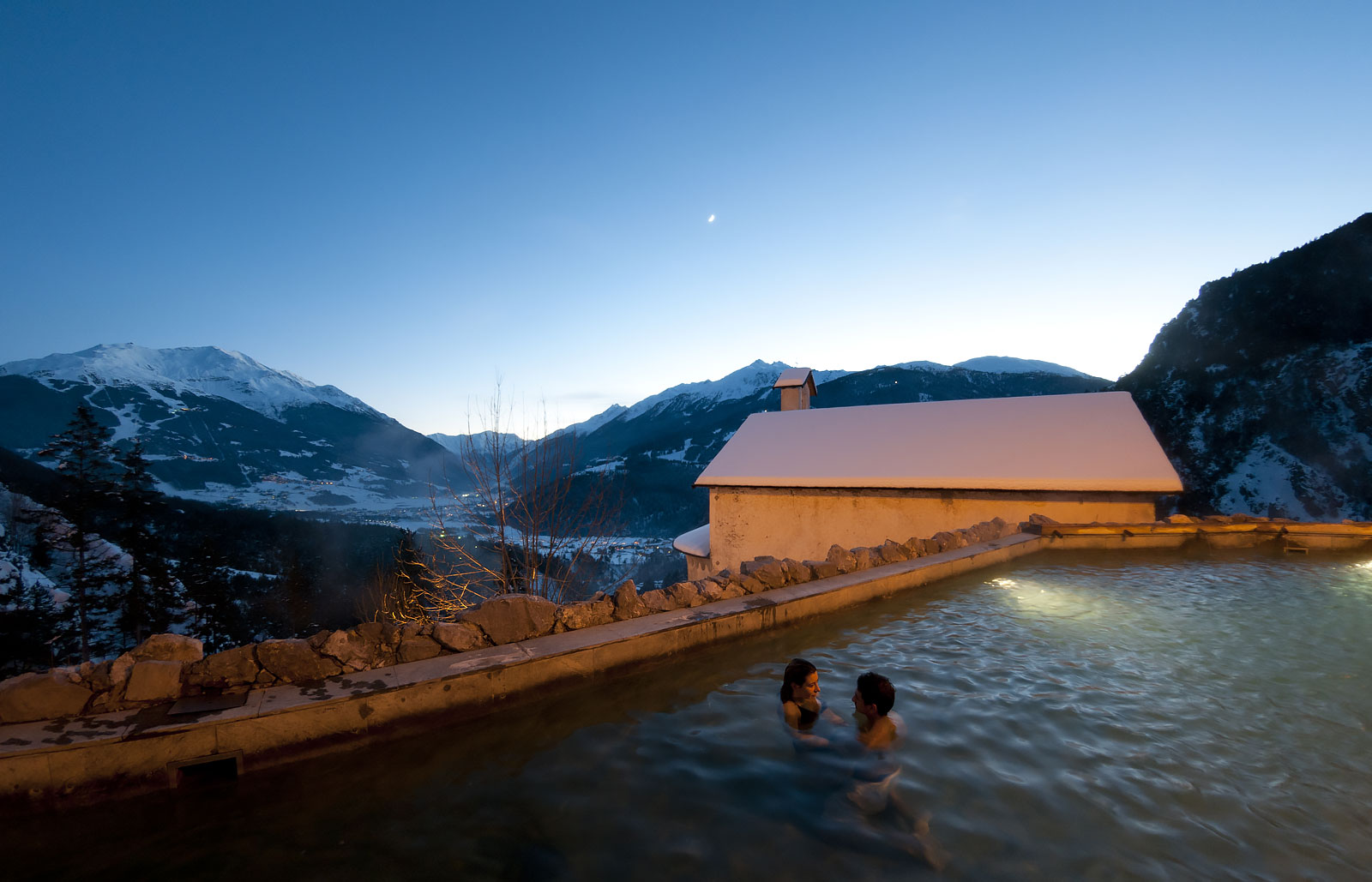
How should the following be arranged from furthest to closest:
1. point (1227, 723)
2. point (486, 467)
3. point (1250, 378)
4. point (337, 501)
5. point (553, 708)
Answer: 1. point (337, 501)
2. point (1250, 378)
3. point (486, 467)
4. point (553, 708)
5. point (1227, 723)

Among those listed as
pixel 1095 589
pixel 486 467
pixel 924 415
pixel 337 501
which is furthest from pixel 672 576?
pixel 337 501

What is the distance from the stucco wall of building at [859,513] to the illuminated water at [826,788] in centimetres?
759

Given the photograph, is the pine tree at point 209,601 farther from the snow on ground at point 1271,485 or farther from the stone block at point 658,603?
the snow on ground at point 1271,485

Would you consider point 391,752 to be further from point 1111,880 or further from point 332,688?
point 1111,880

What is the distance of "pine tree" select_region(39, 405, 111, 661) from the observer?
26.5m

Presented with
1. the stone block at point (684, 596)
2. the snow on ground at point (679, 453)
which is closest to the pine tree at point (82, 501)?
the stone block at point (684, 596)

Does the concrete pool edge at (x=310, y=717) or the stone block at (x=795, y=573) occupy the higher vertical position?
the stone block at (x=795, y=573)

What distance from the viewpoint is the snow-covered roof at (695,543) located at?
1812cm

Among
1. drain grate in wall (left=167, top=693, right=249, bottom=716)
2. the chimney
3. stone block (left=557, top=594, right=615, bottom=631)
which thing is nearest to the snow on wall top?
the chimney

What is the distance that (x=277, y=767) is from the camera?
128 inches

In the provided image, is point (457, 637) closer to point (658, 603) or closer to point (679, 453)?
point (658, 603)

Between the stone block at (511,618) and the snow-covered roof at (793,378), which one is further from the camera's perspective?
the snow-covered roof at (793,378)

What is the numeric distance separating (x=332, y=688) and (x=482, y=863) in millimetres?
1661

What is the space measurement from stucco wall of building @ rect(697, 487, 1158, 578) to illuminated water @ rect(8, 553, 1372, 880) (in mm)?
7589
